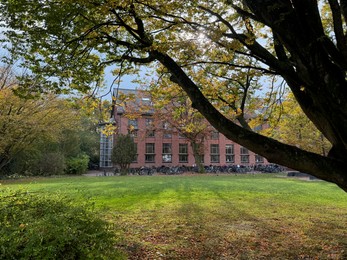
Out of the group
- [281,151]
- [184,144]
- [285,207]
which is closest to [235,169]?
[184,144]

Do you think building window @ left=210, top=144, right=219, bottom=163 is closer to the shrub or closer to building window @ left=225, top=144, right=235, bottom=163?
building window @ left=225, top=144, right=235, bottom=163

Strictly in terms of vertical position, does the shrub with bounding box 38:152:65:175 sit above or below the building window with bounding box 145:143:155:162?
below

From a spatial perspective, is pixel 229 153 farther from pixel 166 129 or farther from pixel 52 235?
pixel 52 235

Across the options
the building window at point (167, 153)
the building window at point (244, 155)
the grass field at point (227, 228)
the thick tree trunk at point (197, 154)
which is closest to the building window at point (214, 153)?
the building window at point (244, 155)

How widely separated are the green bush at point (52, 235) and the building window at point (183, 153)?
1761 inches

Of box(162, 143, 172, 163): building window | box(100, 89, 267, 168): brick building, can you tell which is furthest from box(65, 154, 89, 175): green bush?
box(162, 143, 172, 163): building window

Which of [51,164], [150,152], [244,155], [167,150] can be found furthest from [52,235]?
[244,155]

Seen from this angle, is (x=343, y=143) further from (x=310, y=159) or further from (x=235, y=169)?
(x=235, y=169)

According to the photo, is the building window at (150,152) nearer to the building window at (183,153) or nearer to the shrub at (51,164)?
the building window at (183,153)

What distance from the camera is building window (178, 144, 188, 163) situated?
48531mm

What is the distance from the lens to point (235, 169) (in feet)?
132

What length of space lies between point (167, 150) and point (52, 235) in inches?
1782

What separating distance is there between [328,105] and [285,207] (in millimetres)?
6586

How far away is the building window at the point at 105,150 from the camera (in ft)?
159
